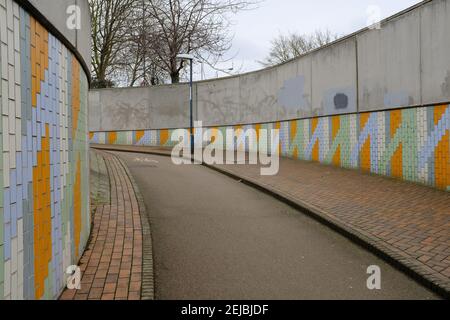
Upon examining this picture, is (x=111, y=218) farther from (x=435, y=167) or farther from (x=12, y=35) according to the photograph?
(x=435, y=167)

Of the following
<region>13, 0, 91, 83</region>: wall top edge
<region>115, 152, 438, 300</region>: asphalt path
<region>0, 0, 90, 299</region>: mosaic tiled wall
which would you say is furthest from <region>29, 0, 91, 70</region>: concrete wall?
<region>115, 152, 438, 300</region>: asphalt path

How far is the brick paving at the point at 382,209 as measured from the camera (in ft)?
17.7

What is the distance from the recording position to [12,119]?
9.24ft

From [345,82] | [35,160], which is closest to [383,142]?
[345,82]

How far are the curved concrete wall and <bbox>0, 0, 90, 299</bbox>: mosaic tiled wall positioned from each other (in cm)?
797

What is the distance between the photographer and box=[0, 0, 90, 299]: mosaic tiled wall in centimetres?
274

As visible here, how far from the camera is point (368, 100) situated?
12.3 meters

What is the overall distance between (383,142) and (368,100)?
136 cm

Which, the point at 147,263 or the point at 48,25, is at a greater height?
the point at 48,25

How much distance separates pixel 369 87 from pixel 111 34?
23.3 meters

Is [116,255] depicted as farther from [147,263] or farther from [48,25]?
[48,25]

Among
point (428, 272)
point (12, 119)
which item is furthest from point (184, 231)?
point (12, 119)

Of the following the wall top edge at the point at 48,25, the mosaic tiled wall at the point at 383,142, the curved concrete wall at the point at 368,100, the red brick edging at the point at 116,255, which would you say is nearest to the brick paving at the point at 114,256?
the red brick edging at the point at 116,255

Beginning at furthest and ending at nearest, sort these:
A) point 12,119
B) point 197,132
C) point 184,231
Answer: point 197,132, point 184,231, point 12,119
